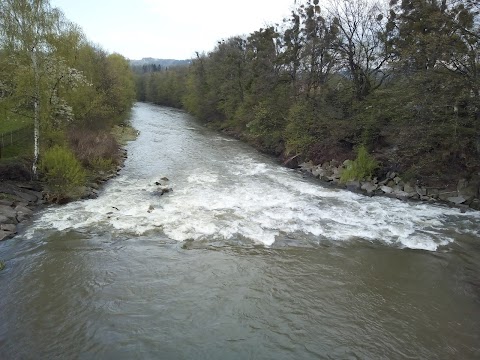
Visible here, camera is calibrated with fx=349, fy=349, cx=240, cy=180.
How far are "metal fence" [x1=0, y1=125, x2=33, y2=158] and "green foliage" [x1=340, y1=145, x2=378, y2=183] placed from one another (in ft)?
60.5

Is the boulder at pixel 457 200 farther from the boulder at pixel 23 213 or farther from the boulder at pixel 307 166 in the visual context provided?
the boulder at pixel 23 213

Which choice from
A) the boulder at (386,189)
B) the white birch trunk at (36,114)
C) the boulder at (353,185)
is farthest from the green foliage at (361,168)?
the white birch trunk at (36,114)

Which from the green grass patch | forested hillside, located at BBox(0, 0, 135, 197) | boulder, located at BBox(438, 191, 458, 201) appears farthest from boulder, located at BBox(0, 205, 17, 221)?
boulder, located at BBox(438, 191, 458, 201)

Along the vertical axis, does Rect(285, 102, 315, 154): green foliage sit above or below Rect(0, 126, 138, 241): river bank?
above

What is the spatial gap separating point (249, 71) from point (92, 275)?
35.2 metres

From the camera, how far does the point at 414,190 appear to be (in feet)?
58.4

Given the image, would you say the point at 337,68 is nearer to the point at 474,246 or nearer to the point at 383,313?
the point at 474,246

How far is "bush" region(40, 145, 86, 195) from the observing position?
1630 cm

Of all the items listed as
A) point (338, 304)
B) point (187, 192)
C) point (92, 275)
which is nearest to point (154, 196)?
point (187, 192)

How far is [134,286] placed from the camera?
9.56m

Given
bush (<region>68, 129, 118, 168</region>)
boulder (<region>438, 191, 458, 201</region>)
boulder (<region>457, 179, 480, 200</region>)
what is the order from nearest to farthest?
1. boulder (<region>457, 179, 480, 200</region>)
2. boulder (<region>438, 191, 458, 201</region>)
3. bush (<region>68, 129, 118, 168</region>)

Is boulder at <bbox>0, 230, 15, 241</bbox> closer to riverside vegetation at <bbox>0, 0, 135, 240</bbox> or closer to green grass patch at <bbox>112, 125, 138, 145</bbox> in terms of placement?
riverside vegetation at <bbox>0, 0, 135, 240</bbox>

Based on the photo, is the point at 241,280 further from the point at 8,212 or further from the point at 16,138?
the point at 16,138

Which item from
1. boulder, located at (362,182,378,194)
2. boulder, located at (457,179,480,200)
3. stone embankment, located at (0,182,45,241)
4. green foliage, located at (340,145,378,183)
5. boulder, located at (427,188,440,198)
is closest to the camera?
stone embankment, located at (0,182,45,241)
